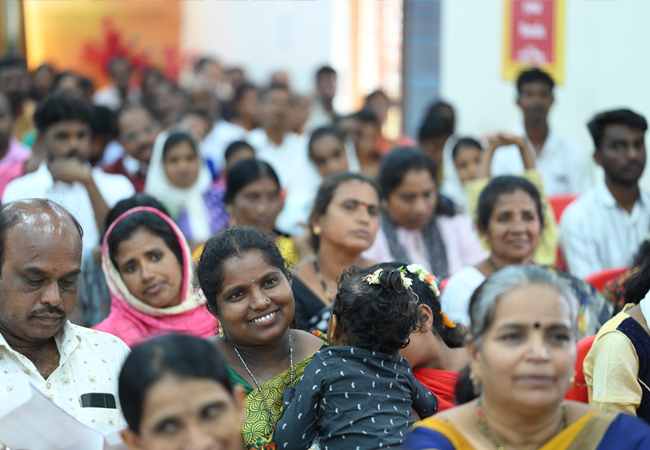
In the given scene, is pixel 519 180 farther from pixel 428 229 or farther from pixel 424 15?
pixel 424 15

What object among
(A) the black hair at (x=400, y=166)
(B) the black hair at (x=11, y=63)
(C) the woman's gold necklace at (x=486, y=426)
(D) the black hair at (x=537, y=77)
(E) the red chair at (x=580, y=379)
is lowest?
(E) the red chair at (x=580, y=379)

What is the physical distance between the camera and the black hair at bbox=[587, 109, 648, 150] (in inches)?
165

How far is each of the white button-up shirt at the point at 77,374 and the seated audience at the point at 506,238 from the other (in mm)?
1686

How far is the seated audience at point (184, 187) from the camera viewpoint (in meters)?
5.17

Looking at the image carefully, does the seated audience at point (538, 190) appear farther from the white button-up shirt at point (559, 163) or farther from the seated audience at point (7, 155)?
the seated audience at point (7, 155)

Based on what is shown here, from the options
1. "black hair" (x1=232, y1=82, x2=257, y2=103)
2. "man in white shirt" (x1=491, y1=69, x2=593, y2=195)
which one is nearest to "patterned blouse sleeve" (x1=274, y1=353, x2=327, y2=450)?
"man in white shirt" (x1=491, y1=69, x2=593, y2=195)

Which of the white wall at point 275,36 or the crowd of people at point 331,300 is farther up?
the white wall at point 275,36

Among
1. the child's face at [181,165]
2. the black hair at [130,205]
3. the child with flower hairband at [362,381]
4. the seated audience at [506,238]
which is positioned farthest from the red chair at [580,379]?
the child's face at [181,165]

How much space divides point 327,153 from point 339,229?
220 cm

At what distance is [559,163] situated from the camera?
575 centimetres

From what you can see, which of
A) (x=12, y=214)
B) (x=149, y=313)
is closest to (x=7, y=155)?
(x=149, y=313)

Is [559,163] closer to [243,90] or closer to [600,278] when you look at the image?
[600,278]

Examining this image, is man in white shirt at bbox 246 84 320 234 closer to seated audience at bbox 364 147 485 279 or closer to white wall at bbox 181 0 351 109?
seated audience at bbox 364 147 485 279

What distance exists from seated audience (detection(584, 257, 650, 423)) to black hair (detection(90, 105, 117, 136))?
18.0 ft
